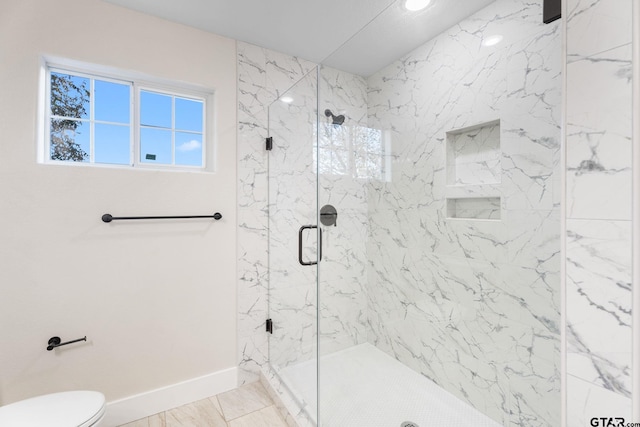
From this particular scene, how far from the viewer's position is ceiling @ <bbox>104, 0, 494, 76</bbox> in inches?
60.8

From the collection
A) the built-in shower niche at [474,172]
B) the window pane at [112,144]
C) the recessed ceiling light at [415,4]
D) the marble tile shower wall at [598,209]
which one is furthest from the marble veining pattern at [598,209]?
the window pane at [112,144]

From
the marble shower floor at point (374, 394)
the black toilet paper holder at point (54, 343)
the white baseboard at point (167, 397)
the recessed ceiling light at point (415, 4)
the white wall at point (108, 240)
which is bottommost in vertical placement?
the white baseboard at point (167, 397)

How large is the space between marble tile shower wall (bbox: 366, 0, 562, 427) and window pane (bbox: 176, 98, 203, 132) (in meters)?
1.23

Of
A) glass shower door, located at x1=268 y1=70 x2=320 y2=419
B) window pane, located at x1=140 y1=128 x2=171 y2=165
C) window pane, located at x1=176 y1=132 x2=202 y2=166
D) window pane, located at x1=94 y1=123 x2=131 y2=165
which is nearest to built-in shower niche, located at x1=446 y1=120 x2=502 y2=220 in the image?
glass shower door, located at x1=268 y1=70 x2=320 y2=419

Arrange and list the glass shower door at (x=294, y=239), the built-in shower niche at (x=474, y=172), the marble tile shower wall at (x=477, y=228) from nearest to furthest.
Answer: the marble tile shower wall at (x=477, y=228) < the built-in shower niche at (x=474, y=172) < the glass shower door at (x=294, y=239)

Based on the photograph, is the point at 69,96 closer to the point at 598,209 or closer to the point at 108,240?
the point at 108,240

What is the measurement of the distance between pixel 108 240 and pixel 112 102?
0.87 meters

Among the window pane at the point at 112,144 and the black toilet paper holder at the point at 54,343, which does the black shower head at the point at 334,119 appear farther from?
the black toilet paper holder at the point at 54,343

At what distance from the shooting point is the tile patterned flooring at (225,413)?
168 cm

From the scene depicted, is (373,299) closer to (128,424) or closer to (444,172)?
(444,172)

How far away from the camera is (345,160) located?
180cm

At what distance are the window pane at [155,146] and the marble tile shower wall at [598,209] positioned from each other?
208 cm

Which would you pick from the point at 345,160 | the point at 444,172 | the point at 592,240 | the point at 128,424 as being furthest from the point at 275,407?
the point at 592,240

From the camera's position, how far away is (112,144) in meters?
1.79
